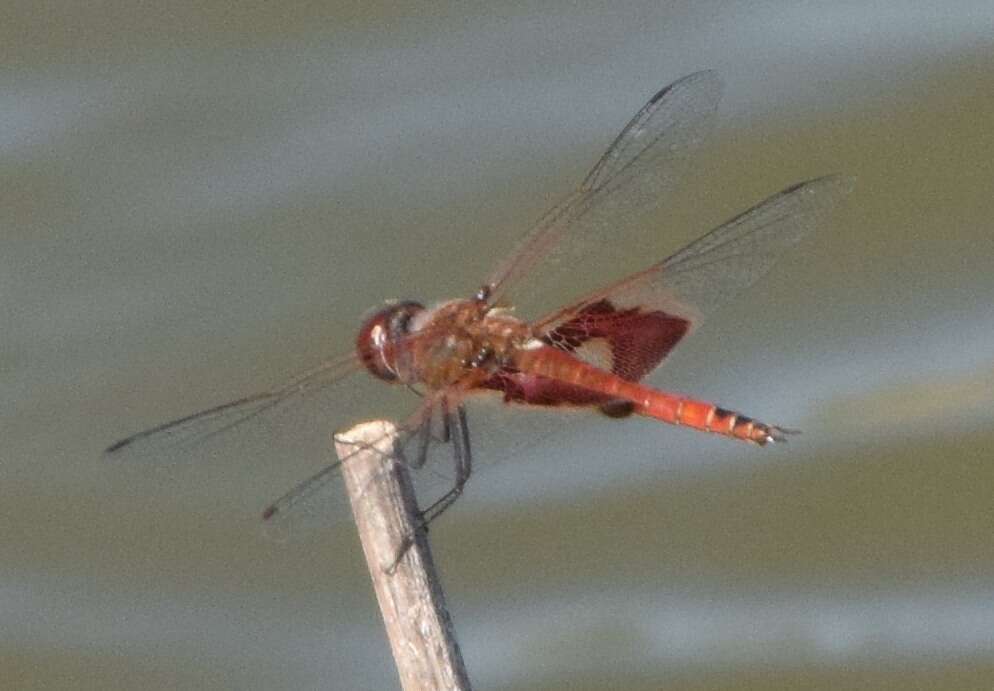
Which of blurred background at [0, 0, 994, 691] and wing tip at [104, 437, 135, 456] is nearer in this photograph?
wing tip at [104, 437, 135, 456]

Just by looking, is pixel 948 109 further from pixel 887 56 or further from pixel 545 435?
pixel 545 435

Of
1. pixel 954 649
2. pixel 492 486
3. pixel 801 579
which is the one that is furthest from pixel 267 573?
pixel 954 649

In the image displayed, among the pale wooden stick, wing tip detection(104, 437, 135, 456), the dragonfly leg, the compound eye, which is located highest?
the compound eye

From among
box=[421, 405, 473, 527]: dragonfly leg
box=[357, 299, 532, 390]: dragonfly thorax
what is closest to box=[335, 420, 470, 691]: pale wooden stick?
box=[421, 405, 473, 527]: dragonfly leg

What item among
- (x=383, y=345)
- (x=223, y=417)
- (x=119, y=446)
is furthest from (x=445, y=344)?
(x=119, y=446)

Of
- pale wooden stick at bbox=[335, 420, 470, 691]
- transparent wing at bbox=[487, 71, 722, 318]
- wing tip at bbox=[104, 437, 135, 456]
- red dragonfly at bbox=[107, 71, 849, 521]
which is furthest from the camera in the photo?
transparent wing at bbox=[487, 71, 722, 318]

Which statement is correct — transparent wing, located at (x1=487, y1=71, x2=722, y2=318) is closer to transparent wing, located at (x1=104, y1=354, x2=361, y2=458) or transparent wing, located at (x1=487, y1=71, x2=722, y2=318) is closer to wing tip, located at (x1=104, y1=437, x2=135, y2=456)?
transparent wing, located at (x1=104, y1=354, x2=361, y2=458)
